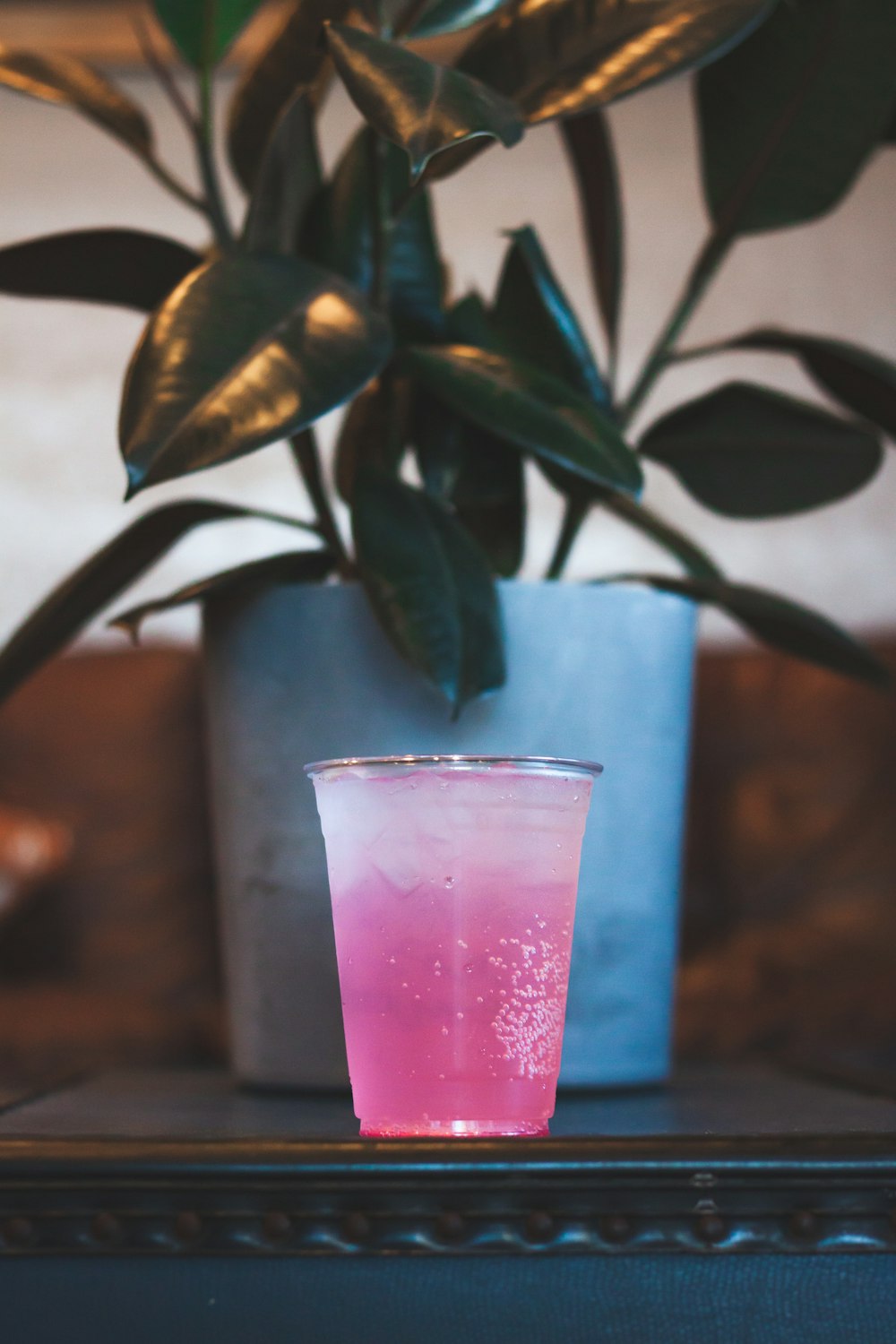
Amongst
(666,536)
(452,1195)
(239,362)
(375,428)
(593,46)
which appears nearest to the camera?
(452,1195)

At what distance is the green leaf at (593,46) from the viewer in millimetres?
608

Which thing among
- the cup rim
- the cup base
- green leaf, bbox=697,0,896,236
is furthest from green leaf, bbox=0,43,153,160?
the cup base

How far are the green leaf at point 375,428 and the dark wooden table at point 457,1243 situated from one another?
0.39m

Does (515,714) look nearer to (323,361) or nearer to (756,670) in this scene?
(323,361)

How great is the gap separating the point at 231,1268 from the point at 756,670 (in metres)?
1.32

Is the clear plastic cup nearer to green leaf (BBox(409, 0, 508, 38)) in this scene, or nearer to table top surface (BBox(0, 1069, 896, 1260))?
table top surface (BBox(0, 1069, 896, 1260))

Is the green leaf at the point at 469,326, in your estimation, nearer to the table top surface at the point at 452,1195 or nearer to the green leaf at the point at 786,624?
the green leaf at the point at 786,624

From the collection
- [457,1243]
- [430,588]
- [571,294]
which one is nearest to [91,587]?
[430,588]

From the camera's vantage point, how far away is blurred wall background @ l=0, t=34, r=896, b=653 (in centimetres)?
200

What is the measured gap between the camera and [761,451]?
781 millimetres

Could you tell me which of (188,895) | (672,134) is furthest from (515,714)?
(672,134)

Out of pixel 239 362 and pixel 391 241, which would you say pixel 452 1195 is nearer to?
pixel 239 362

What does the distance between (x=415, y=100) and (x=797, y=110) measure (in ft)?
1.19

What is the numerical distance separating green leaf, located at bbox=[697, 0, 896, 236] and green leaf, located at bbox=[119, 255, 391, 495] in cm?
31
